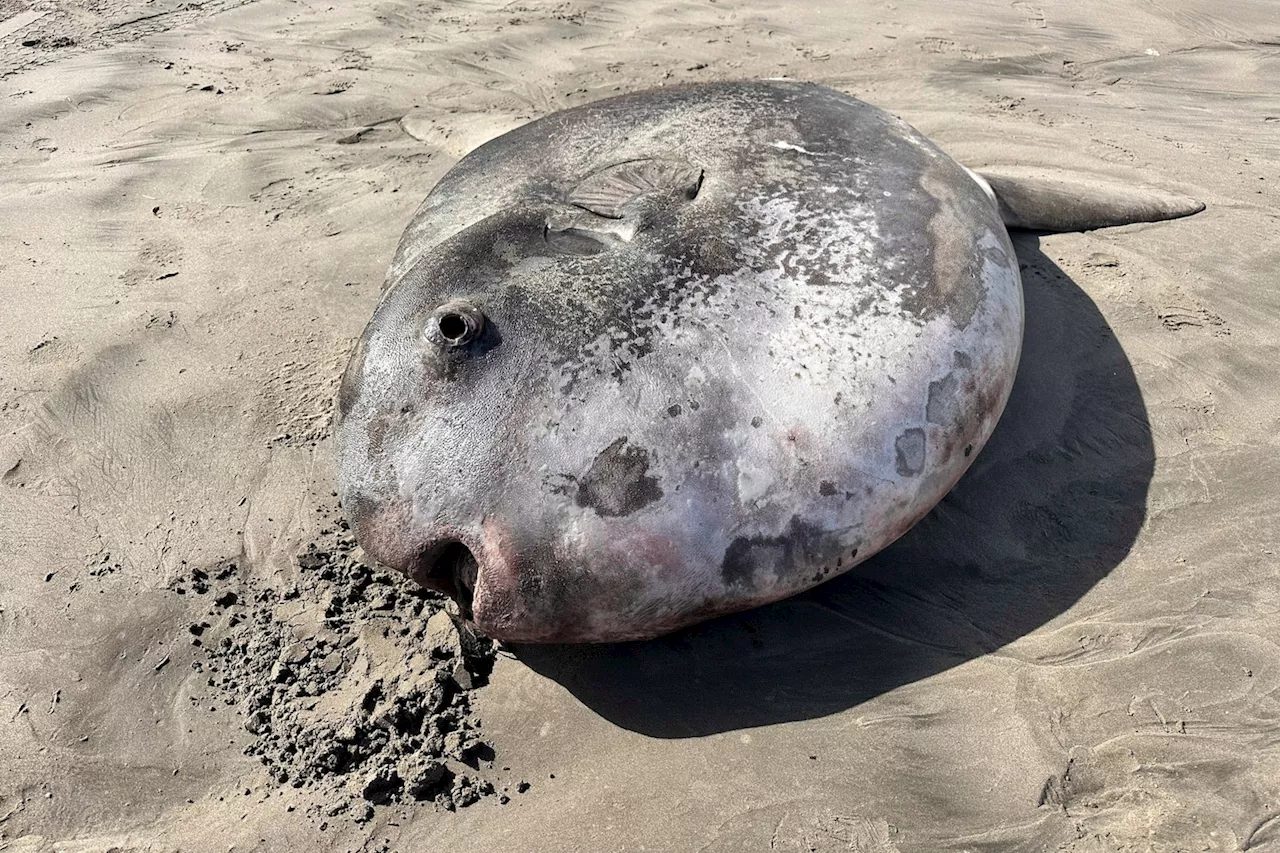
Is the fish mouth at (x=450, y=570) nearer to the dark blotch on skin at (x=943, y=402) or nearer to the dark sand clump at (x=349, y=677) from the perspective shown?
the dark sand clump at (x=349, y=677)

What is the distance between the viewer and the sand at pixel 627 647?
1.88m

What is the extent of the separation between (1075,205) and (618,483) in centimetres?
266

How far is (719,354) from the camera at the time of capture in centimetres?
197

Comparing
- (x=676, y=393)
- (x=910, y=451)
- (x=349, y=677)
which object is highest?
(x=676, y=393)

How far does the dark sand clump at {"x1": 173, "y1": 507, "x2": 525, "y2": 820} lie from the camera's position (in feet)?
6.34

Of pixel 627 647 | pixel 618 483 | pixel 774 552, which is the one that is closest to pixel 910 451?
pixel 774 552

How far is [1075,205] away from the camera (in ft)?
11.4

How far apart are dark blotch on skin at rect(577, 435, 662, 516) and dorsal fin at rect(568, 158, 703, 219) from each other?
773mm

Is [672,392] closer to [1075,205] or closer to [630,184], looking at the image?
[630,184]

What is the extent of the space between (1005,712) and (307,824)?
1.60 m

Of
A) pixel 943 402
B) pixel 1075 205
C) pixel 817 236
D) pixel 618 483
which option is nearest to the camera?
pixel 618 483

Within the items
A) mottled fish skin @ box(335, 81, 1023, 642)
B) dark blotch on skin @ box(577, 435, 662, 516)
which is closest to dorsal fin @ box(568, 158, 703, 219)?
mottled fish skin @ box(335, 81, 1023, 642)

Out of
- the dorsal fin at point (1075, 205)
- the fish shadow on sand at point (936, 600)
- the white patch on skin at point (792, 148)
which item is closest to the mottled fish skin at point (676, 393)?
the white patch on skin at point (792, 148)

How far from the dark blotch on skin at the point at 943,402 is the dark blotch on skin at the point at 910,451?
58mm
